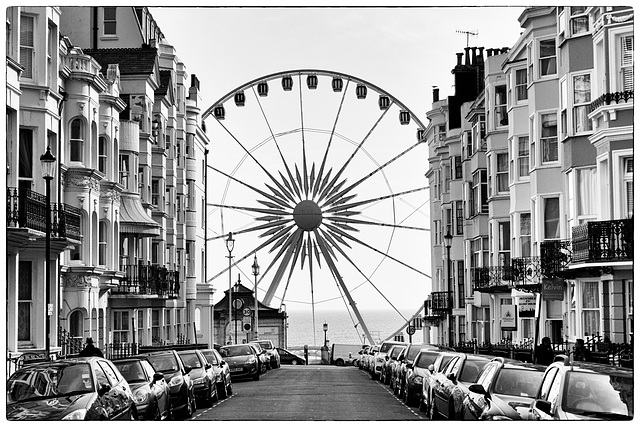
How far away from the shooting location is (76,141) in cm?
4003

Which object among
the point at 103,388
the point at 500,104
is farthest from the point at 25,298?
the point at 500,104

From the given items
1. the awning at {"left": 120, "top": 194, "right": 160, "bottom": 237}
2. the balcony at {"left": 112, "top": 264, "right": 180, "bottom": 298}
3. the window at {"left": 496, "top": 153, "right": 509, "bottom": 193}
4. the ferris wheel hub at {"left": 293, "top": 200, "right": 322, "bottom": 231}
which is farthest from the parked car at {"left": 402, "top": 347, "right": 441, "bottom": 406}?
the ferris wheel hub at {"left": 293, "top": 200, "right": 322, "bottom": 231}

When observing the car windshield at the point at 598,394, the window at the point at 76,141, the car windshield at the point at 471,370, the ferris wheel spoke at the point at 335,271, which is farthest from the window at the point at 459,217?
the car windshield at the point at 598,394

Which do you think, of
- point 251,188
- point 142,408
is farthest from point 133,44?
point 142,408

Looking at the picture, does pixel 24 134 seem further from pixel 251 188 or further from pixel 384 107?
pixel 384 107

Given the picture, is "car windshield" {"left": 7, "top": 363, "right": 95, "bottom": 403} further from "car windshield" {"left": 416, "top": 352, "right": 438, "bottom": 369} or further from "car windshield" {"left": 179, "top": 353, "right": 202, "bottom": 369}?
"car windshield" {"left": 416, "top": 352, "right": 438, "bottom": 369}

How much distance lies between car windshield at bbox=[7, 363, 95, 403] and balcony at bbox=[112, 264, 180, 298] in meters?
26.0

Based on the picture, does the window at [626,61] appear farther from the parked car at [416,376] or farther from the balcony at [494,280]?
the balcony at [494,280]

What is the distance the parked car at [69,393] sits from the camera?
57.6ft

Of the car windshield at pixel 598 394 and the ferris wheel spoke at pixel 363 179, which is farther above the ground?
the ferris wheel spoke at pixel 363 179

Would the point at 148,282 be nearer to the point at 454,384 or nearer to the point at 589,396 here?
the point at 454,384

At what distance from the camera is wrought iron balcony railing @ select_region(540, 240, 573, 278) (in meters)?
35.9

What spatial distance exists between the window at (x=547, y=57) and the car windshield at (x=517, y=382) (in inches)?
843

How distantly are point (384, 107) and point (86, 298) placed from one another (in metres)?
31.0
